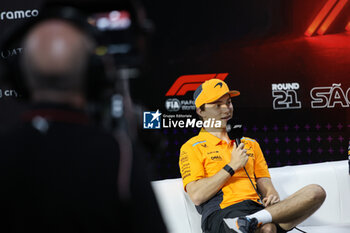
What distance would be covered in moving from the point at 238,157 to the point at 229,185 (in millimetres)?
195

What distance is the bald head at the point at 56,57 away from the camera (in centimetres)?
82

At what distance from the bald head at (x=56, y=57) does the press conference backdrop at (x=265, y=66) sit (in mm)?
3232

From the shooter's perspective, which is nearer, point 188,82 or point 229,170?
point 229,170

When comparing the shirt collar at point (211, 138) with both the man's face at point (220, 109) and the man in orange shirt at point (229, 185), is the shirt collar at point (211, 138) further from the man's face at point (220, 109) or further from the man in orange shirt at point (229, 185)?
the man's face at point (220, 109)

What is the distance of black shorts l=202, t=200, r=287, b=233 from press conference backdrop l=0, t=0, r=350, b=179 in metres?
1.46

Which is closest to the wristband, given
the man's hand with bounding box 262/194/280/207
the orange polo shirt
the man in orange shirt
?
the man in orange shirt

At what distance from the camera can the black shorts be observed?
262 centimetres

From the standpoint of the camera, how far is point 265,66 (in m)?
4.13

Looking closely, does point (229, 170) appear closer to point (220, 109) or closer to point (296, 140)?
point (220, 109)

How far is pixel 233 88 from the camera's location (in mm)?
4133

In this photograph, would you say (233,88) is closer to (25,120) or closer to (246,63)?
(246,63)

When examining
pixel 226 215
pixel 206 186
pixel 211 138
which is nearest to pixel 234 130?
pixel 211 138

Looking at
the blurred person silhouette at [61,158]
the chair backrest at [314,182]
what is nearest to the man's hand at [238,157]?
the chair backrest at [314,182]

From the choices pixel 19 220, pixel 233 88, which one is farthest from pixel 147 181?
pixel 233 88
